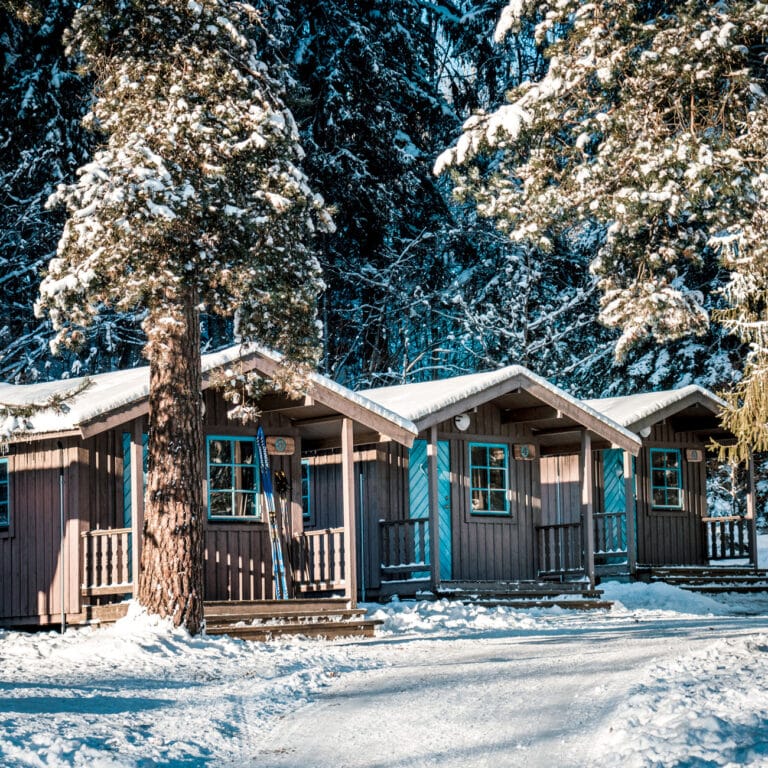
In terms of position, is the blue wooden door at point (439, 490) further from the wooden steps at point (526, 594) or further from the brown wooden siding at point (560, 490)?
the brown wooden siding at point (560, 490)

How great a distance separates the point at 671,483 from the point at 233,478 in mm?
10483

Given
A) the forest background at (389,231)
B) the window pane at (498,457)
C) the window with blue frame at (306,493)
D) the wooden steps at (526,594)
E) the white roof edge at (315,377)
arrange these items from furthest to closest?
the forest background at (389,231), the window pane at (498,457), the window with blue frame at (306,493), the wooden steps at (526,594), the white roof edge at (315,377)

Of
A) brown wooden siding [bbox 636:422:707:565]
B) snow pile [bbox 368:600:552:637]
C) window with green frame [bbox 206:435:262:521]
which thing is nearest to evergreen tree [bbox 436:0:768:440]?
snow pile [bbox 368:600:552:637]

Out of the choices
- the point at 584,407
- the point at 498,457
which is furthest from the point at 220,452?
the point at 584,407

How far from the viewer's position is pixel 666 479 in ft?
81.6

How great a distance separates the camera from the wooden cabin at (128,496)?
15977mm

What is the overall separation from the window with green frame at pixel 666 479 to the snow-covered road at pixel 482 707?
10478mm

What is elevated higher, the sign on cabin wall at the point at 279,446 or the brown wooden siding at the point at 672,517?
the sign on cabin wall at the point at 279,446

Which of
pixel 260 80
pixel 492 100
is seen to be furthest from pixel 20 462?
pixel 492 100

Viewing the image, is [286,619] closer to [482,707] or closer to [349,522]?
[349,522]

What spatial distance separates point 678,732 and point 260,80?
33.0 ft

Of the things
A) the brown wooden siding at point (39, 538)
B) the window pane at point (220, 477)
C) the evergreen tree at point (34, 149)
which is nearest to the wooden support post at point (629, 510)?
the window pane at point (220, 477)

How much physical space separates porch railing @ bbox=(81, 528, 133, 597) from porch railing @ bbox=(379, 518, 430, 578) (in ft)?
15.5

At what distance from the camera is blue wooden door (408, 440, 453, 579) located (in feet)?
67.5
